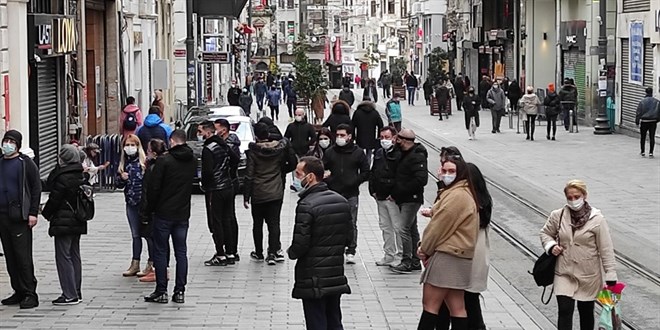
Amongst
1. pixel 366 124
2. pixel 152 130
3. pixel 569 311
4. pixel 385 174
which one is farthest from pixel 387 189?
pixel 366 124

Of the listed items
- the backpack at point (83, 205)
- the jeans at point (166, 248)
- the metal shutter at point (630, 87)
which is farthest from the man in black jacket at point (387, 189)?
the metal shutter at point (630, 87)

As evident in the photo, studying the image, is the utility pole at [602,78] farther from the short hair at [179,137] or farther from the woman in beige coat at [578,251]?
the woman in beige coat at [578,251]

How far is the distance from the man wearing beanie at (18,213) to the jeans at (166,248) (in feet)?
4.06

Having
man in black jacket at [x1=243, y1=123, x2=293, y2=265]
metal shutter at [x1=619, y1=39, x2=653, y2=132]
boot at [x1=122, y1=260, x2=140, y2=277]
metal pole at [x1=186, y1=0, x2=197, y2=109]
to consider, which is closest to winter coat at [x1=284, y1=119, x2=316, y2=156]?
man in black jacket at [x1=243, y1=123, x2=293, y2=265]

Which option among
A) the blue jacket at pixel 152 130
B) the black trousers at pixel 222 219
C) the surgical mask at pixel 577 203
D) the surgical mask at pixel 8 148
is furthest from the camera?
the blue jacket at pixel 152 130

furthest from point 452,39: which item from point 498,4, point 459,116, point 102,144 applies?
point 102,144

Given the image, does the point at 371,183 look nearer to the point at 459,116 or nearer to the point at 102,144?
the point at 102,144

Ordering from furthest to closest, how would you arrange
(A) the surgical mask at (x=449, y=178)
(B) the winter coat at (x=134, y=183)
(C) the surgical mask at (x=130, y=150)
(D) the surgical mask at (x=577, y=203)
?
(C) the surgical mask at (x=130, y=150) < (B) the winter coat at (x=134, y=183) < (D) the surgical mask at (x=577, y=203) < (A) the surgical mask at (x=449, y=178)

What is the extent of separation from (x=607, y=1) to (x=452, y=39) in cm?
3496

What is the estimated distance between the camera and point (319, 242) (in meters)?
9.55

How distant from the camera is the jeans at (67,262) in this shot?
12375mm

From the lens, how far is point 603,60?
3816 centimetres

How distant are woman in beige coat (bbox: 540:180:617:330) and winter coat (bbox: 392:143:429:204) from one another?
3890 mm

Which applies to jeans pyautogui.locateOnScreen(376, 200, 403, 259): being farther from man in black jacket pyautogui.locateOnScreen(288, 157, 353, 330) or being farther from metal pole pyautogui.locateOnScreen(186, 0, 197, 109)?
metal pole pyautogui.locateOnScreen(186, 0, 197, 109)
